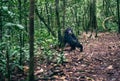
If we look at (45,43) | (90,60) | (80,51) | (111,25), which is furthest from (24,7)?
(111,25)

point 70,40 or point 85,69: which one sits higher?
point 70,40

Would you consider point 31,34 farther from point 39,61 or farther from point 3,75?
point 39,61

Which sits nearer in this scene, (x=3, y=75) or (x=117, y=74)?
(x=3, y=75)

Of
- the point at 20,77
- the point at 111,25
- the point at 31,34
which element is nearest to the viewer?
the point at 31,34

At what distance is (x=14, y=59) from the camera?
29.9 feet

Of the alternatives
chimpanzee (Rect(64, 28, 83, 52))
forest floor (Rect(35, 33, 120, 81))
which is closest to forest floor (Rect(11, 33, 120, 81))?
forest floor (Rect(35, 33, 120, 81))

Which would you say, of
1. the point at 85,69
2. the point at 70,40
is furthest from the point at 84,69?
the point at 70,40

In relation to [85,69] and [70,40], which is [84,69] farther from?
[70,40]

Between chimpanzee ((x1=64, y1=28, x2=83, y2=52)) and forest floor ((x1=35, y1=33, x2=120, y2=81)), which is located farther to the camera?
chimpanzee ((x1=64, y1=28, x2=83, y2=52))

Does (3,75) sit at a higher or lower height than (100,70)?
higher

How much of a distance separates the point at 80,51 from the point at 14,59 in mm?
4858

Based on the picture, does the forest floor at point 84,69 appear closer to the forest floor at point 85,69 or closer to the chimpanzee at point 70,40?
the forest floor at point 85,69

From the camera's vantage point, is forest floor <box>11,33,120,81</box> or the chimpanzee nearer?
forest floor <box>11,33,120,81</box>

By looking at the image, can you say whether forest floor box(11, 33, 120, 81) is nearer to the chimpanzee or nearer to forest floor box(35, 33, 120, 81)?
forest floor box(35, 33, 120, 81)
